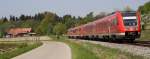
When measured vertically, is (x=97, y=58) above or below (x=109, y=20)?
below

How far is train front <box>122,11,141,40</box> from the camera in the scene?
37.8 m

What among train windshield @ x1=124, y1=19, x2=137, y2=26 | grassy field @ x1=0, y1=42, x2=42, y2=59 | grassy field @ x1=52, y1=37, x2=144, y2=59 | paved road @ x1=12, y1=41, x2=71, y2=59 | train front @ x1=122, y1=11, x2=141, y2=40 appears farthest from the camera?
grassy field @ x1=0, y1=42, x2=42, y2=59

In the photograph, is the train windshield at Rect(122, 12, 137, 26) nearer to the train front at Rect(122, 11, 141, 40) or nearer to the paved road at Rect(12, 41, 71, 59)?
the train front at Rect(122, 11, 141, 40)

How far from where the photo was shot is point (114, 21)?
135 feet

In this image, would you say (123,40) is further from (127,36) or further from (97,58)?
(97,58)

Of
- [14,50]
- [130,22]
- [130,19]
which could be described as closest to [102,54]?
[130,22]

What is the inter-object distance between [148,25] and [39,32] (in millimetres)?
128374

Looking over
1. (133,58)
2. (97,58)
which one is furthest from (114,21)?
(133,58)

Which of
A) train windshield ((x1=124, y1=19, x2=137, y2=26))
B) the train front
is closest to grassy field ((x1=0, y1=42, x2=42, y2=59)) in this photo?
the train front

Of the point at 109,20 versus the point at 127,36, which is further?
the point at 109,20

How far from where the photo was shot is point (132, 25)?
3812 centimetres

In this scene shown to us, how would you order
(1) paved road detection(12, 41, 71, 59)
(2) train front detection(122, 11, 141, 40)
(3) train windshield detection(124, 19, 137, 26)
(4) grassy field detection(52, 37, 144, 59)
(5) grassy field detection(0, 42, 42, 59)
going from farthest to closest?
(5) grassy field detection(0, 42, 42, 59) → (3) train windshield detection(124, 19, 137, 26) → (2) train front detection(122, 11, 141, 40) → (1) paved road detection(12, 41, 71, 59) → (4) grassy field detection(52, 37, 144, 59)

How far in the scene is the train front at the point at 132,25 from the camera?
3775 cm

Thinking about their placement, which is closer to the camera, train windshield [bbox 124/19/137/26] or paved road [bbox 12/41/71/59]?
paved road [bbox 12/41/71/59]
